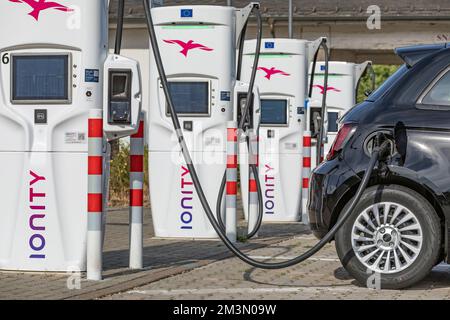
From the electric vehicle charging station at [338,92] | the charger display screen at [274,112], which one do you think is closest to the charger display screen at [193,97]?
the charger display screen at [274,112]

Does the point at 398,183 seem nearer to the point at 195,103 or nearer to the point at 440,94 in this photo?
the point at 440,94

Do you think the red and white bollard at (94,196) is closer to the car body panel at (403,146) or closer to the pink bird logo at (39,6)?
the pink bird logo at (39,6)

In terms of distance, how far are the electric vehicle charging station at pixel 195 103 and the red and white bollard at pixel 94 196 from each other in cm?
425

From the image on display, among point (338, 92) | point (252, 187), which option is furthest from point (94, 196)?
point (338, 92)

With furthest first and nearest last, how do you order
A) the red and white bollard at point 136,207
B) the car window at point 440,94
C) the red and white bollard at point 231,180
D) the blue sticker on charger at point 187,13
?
1. the blue sticker on charger at point 187,13
2. the red and white bollard at point 231,180
3. the red and white bollard at point 136,207
4. the car window at point 440,94

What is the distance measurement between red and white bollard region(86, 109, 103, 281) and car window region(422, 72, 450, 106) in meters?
2.72

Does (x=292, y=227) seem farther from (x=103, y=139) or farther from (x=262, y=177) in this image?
(x=103, y=139)

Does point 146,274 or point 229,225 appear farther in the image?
point 229,225

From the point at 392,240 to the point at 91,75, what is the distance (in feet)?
9.66

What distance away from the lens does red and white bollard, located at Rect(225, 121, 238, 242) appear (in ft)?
43.7

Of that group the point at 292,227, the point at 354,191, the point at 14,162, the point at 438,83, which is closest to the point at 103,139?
the point at 14,162

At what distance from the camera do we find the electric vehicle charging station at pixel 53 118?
1007cm

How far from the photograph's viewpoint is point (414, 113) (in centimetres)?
957

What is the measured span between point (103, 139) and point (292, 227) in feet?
22.3
